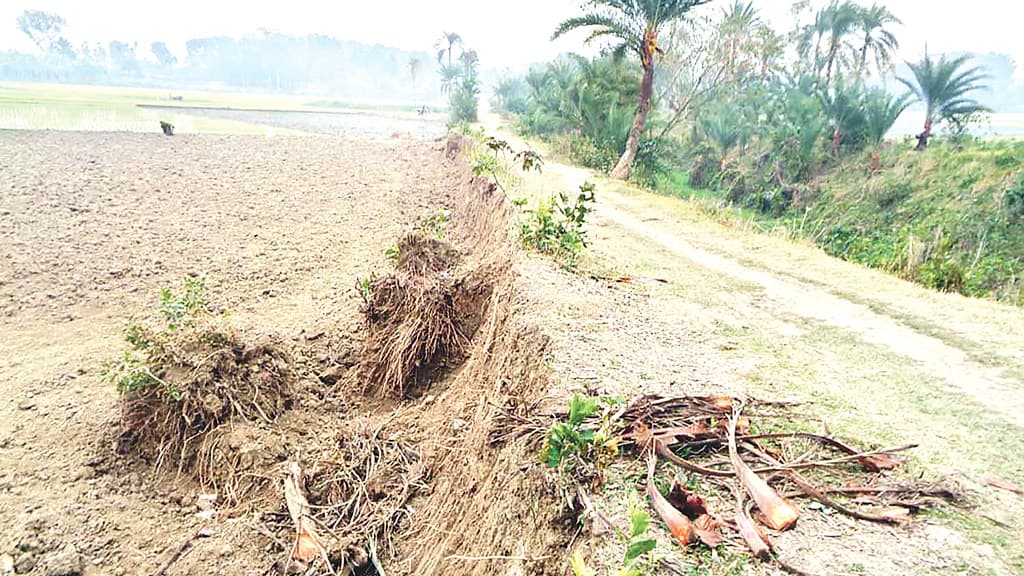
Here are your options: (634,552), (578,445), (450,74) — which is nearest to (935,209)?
(578,445)

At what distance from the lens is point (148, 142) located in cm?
2069

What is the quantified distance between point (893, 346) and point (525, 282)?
9.63ft

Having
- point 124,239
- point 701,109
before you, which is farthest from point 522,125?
point 124,239

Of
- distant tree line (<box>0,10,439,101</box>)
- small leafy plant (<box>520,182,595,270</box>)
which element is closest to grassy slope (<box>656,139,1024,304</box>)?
small leafy plant (<box>520,182,595,270</box>)

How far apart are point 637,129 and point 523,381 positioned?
12320mm

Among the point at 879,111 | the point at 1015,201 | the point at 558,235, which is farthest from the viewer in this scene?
the point at 879,111

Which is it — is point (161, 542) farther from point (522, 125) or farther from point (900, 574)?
point (522, 125)

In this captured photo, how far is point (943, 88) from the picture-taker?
57.8ft

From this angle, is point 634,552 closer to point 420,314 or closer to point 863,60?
point 420,314

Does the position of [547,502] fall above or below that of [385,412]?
above

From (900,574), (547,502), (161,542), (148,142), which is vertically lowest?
(148,142)

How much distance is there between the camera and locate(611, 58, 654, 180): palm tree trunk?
14.2 meters

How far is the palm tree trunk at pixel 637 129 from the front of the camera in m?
14.2

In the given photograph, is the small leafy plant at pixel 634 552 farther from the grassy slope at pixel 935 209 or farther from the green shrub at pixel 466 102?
the green shrub at pixel 466 102
